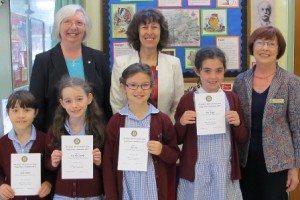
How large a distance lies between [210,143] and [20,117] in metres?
1.11

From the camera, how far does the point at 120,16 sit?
346cm

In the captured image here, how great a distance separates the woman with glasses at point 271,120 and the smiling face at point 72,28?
1.13 m

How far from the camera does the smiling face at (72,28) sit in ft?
7.96

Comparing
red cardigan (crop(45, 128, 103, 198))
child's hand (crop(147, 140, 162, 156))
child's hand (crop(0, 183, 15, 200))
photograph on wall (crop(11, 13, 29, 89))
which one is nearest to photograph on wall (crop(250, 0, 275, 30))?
child's hand (crop(147, 140, 162, 156))

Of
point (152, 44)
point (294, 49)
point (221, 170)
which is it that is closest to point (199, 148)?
point (221, 170)

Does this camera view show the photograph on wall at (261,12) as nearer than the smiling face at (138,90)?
No

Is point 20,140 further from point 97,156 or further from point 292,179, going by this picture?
point 292,179

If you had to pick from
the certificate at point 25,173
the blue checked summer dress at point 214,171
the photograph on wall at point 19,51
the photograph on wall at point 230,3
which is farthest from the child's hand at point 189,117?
the photograph on wall at point 230,3

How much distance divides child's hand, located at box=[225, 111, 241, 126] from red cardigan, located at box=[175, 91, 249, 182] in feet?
0.16

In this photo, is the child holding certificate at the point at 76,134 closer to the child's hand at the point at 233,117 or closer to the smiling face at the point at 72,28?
the smiling face at the point at 72,28

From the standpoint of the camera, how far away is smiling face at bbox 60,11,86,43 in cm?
243

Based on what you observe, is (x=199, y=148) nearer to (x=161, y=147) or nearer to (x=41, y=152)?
(x=161, y=147)

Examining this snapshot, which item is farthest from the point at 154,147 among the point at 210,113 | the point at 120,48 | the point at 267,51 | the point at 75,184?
the point at 120,48

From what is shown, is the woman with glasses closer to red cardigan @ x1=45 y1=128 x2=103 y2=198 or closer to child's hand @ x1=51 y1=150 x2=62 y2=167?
red cardigan @ x1=45 y1=128 x2=103 y2=198
